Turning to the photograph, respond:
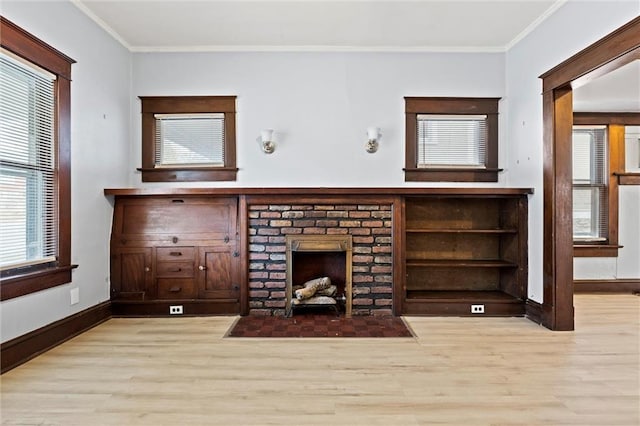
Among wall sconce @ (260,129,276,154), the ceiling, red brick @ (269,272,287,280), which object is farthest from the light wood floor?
the ceiling

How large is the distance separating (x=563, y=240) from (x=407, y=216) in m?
1.52

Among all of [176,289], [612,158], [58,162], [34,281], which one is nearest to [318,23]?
[58,162]

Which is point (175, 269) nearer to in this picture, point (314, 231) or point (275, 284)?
point (275, 284)

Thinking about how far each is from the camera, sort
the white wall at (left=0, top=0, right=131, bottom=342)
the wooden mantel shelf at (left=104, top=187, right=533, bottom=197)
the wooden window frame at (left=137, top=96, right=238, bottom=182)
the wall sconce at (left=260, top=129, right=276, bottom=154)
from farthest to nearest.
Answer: the wooden window frame at (left=137, top=96, right=238, bottom=182) < the wall sconce at (left=260, top=129, right=276, bottom=154) < the wooden mantel shelf at (left=104, top=187, right=533, bottom=197) < the white wall at (left=0, top=0, right=131, bottom=342)

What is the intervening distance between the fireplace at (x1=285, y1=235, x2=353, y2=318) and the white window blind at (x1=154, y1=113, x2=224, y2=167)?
1330 millimetres

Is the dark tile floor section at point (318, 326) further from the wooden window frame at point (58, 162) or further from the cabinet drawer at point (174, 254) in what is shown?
the wooden window frame at point (58, 162)

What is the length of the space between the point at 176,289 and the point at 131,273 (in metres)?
0.50

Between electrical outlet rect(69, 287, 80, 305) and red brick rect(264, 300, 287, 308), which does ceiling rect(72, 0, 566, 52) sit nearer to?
electrical outlet rect(69, 287, 80, 305)

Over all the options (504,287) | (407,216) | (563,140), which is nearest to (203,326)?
(407,216)

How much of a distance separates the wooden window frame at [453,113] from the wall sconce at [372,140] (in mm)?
361

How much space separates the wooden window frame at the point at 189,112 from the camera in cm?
411

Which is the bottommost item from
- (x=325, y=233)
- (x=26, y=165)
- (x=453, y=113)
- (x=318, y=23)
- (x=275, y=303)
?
(x=275, y=303)

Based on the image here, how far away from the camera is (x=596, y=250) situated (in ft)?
16.7

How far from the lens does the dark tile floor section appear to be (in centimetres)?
327
